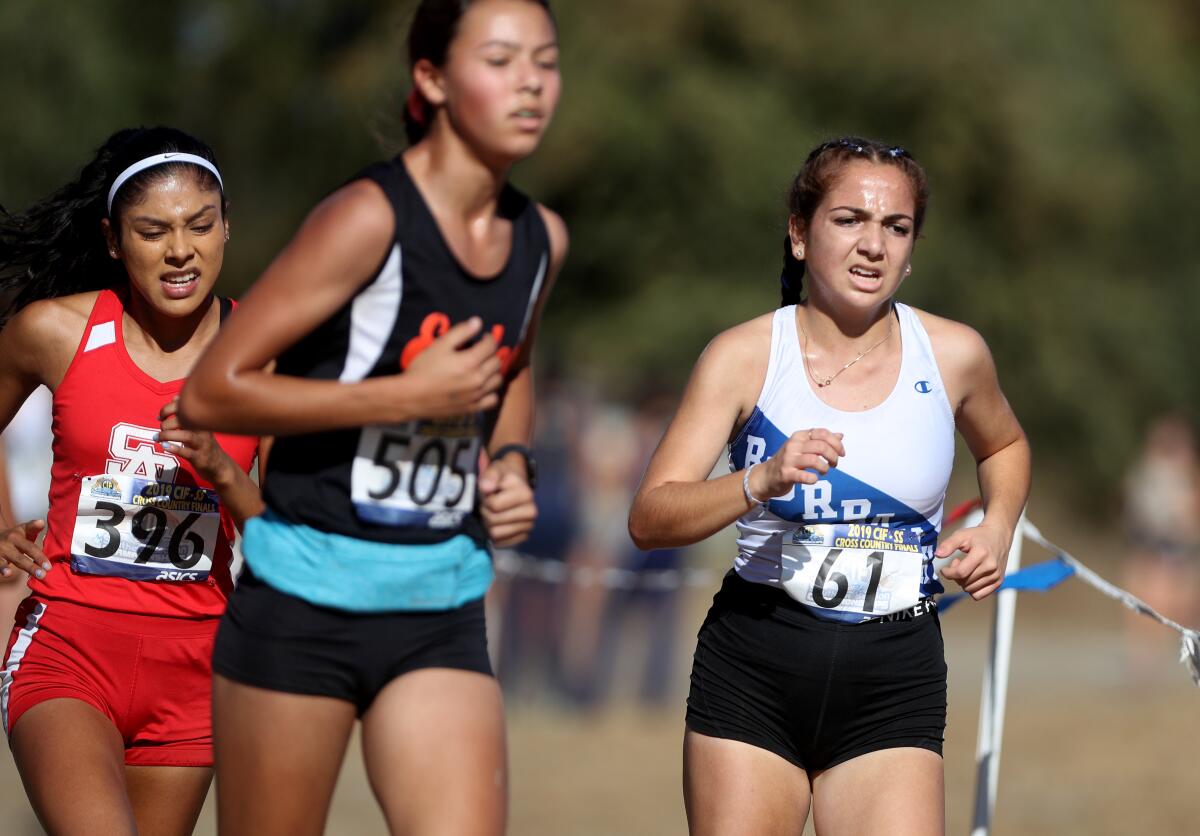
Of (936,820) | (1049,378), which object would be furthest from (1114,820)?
(1049,378)

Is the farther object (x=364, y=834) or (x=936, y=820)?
(x=364, y=834)

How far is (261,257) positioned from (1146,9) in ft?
47.4

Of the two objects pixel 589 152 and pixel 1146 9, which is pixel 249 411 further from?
pixel 1146 9

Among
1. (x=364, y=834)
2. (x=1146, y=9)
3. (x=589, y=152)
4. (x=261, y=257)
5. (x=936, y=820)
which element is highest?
(x=1146, y=9)

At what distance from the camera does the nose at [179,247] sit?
12.5ft

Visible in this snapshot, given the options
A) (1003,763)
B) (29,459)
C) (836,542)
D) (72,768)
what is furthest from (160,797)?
(1003,763)

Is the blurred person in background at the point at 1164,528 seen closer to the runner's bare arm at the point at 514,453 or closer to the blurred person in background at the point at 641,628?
the blurred person in background at the point at 641,628

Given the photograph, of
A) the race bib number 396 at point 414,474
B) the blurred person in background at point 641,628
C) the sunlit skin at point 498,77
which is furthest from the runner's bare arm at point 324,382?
the blurred person in background at point 641,628

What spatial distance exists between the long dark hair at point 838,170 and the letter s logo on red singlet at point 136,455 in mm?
1632

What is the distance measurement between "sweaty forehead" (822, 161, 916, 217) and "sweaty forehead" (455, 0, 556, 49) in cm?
98

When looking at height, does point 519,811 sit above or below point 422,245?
below

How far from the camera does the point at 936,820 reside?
351 cm

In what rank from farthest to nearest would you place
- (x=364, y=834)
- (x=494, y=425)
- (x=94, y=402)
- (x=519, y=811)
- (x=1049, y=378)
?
(x=1049, y=378), (x=519, y=811), (x=364, y=834), (x=94, y=402), (x=494, y=425)

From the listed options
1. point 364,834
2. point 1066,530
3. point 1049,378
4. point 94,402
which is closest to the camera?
point 94,402
